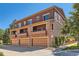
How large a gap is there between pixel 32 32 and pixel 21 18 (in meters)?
0.57

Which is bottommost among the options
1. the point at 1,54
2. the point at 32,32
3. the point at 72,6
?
the point at 1,54

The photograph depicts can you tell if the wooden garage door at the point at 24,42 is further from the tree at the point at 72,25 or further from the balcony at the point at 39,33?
the tree at the point at 72,25

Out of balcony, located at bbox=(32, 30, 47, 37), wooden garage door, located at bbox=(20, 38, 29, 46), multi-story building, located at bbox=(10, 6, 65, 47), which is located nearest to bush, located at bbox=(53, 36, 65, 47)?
multi-story building, located at bbox=(10, 6, 65, 47)

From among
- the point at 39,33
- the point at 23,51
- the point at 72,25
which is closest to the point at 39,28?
the point at 39,33

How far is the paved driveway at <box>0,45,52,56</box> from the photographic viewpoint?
8.29 metres

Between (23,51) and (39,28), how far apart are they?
0.86m

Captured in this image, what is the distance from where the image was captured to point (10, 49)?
8609 mm

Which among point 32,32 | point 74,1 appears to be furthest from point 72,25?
point 32,32

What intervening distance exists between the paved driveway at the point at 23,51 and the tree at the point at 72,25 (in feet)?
2.65

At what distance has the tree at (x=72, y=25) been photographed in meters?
8.30

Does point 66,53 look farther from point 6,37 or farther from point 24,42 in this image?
point 6,37

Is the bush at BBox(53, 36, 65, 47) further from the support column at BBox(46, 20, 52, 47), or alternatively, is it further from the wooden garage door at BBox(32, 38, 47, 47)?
the wooden garage door at BBox(32, 38, 47, 47)

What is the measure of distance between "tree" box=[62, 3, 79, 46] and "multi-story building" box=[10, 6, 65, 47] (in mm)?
177

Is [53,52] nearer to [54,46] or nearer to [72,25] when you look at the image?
[54,46]
